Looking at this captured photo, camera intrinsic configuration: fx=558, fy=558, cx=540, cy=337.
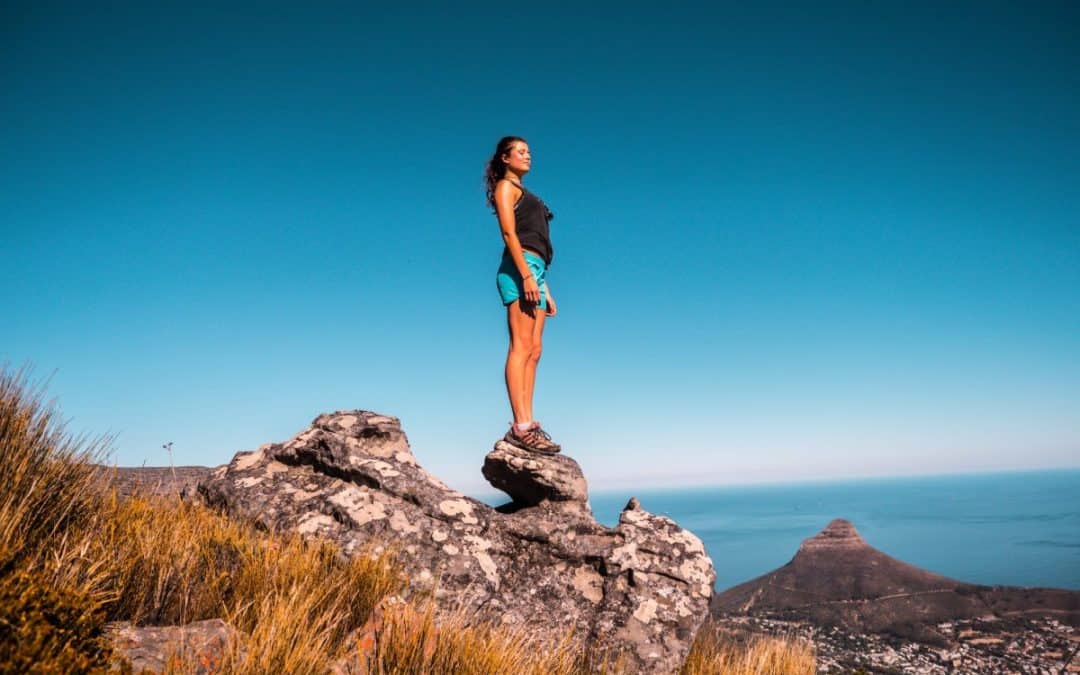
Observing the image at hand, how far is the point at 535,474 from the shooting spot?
5.62m

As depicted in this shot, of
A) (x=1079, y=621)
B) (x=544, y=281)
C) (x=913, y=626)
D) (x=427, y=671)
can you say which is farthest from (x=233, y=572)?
(x=1079, y=621)

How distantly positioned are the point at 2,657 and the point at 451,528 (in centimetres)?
325

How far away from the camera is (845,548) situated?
51812 mm

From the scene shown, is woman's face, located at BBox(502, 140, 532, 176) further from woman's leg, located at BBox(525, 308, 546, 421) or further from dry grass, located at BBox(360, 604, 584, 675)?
dry grass, located at BBox(360, 604, 584, 675)

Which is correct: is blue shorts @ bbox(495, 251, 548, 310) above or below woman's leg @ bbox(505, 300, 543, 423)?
above

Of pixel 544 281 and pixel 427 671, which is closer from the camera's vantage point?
pixel 427 671

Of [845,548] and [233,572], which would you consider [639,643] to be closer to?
[233,572]

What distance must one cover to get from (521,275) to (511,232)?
18.6 inches

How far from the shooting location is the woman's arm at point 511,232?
5.80m

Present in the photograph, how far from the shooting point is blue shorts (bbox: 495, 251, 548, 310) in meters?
5.98

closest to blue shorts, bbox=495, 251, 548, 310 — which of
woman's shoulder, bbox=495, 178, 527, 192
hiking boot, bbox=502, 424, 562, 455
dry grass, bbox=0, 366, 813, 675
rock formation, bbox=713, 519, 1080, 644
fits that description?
woman's shoulder, bbox=495, 178, 527, 192

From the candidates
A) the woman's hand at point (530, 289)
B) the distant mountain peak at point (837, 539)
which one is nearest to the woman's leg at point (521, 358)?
the woman's hand at point (530, 289)

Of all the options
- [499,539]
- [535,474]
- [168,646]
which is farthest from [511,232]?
[168,646]

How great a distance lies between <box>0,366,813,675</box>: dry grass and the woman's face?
4.21 metres
